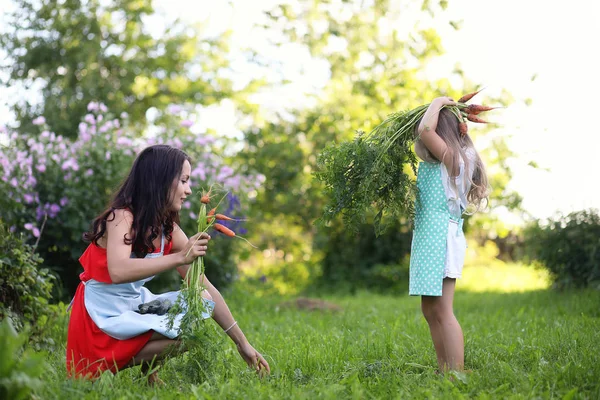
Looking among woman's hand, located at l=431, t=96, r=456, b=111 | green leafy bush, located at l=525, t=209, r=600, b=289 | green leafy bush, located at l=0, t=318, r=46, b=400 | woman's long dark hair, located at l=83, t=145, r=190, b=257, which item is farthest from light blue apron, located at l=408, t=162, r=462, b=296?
green leafy bush, located at l=525, t=209, r=600, b=289

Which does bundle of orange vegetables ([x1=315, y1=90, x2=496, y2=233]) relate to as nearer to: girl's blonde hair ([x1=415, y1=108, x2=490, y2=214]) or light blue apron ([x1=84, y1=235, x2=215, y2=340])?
girl's blonde hair ([x1=415, y1=108, x2=490, y2=214])

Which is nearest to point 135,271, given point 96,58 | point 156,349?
point 156,349

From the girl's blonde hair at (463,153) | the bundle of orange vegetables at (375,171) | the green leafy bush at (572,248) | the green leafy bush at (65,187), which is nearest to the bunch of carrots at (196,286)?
the bundle of orange vegetables at (375,171)

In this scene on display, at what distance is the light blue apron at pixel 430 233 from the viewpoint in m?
3.50

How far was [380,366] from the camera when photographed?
355 cm

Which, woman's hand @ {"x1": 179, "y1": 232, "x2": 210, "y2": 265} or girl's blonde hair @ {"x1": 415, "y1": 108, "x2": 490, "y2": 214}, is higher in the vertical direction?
girl's blonde hair @ {"x1": 415, "y1": 108, "x2": 490, "y2": 214}

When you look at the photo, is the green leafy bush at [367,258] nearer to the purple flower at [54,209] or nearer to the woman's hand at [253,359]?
the purple flower at [54,209]

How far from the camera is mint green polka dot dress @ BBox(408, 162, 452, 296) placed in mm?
3502

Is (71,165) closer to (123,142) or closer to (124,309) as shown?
(123,142)

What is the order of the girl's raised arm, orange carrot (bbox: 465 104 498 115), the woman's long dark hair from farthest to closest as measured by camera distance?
orange carrot (bbox: 465 104 498 115)
the girl's raised arm
the woman's long dark hair

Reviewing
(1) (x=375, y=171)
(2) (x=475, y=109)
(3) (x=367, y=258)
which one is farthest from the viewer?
(3) (x=367, y=258)

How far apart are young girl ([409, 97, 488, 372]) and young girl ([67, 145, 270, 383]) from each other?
938 mm

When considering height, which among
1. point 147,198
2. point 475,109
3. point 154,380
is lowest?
point 154,380

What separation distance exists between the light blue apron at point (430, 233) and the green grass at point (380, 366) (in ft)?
1.44
